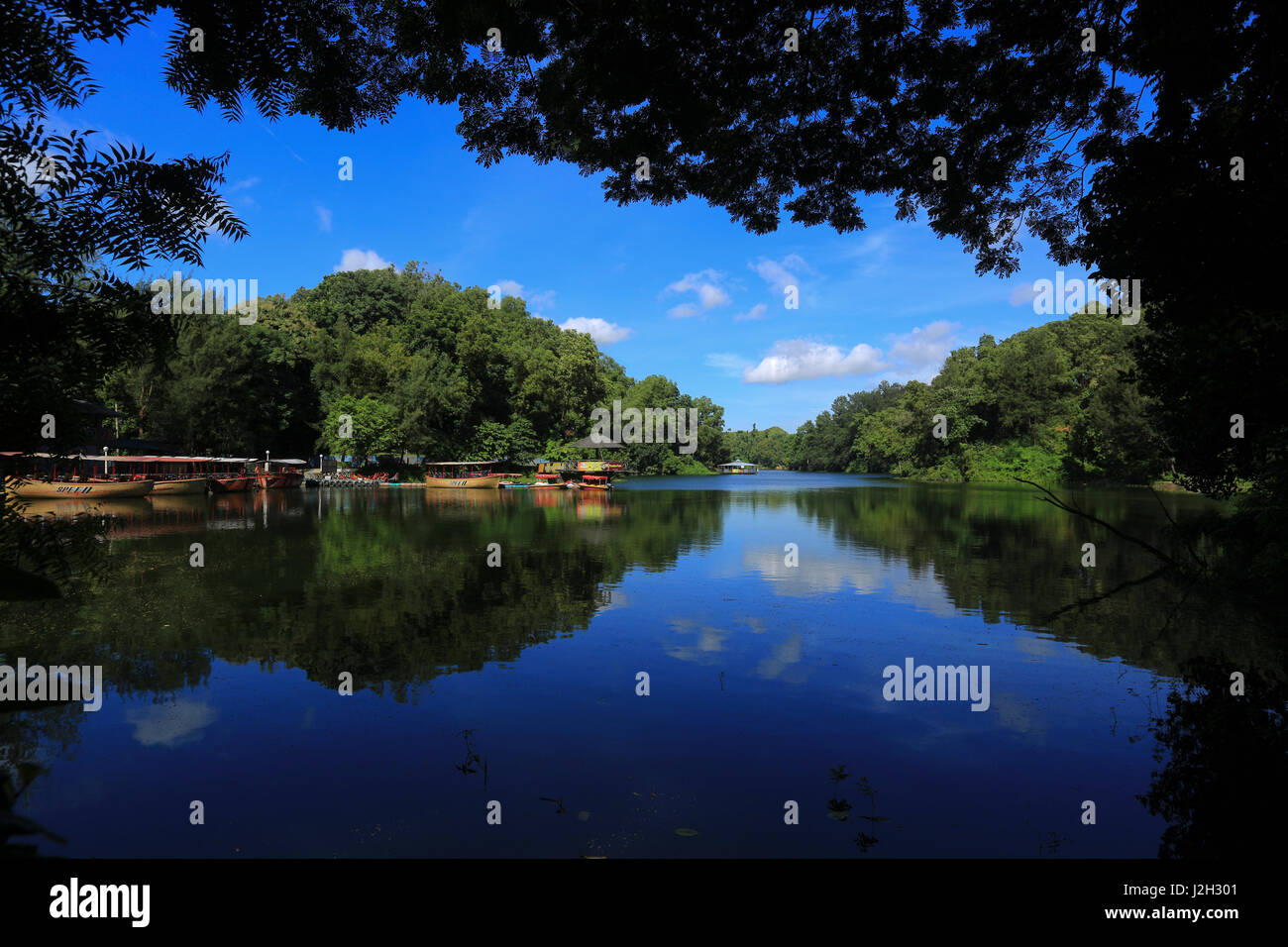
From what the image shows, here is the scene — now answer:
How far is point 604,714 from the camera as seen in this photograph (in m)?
6.73

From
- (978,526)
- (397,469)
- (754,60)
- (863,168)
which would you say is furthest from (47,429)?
(397,469)

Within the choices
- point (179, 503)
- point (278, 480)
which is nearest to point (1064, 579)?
point (179, 503)

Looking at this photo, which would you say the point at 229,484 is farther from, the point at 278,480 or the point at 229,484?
the point at 278,480

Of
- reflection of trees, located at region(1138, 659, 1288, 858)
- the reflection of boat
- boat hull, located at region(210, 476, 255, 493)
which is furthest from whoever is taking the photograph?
boat hull, located at region(210, 476, 255, 493)

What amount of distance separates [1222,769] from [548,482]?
173 ft

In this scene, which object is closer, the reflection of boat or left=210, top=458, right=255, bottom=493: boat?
the reflection of boat

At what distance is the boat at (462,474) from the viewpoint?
181 ft

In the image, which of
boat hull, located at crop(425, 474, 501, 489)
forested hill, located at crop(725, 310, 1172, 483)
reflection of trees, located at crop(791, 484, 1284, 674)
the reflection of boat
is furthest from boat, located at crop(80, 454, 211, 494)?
forested hill, located at crop(725, 310, 1172, 483)

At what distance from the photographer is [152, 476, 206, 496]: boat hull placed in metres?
40.3

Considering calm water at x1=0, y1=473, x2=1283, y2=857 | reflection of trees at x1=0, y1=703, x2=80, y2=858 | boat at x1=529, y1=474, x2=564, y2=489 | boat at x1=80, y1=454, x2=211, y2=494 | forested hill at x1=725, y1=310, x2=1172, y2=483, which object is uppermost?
forested hill at x1=725, y1=310, x2=1172, y2=483

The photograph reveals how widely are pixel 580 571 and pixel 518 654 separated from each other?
6622 millimetres

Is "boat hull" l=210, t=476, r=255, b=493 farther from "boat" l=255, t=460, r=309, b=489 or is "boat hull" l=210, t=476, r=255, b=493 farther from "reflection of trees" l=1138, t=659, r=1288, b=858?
"reflection of trees" l=1138, t=659, r=1288, b=858
